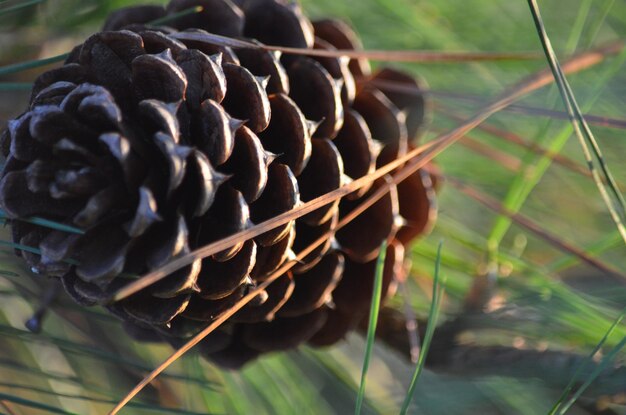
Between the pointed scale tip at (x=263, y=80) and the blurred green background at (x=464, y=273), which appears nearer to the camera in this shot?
the pointed scale tip at (x=263, y=80)

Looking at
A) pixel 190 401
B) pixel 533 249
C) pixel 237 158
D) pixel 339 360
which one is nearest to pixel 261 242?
pixel 237 158

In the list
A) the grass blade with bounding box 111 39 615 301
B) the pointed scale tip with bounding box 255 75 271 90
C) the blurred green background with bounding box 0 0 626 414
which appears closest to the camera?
the grass blade with bounding box 111 39 615 301

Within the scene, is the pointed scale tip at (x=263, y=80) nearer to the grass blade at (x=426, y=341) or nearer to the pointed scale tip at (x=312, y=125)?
the pointed scale tip at (x=312, y=125)

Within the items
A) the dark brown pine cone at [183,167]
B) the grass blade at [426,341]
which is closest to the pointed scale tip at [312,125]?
the dark brown pine cone at [183,167]

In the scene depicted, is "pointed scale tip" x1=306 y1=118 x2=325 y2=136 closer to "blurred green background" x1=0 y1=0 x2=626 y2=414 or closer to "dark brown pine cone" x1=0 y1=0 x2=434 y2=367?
"dark brown pine cone" x1=0 y1=0 x2=434 y2=367

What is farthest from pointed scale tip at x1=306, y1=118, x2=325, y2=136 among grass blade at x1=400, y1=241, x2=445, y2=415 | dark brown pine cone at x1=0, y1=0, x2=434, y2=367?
grass blade at x1=400, y1=241, x2=445, y2=415

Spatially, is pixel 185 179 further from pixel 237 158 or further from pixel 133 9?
pixel 133 9
